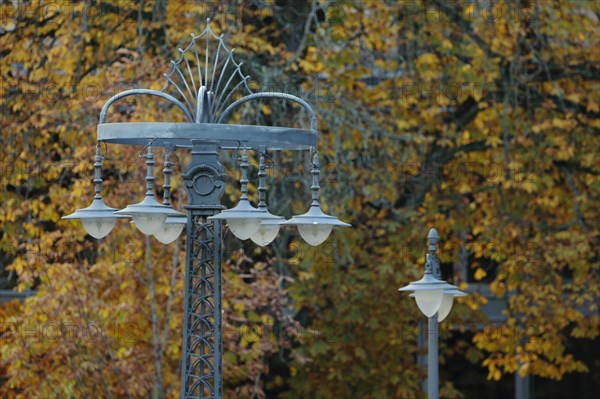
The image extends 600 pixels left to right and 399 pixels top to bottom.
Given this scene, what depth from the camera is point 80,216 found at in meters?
9.48

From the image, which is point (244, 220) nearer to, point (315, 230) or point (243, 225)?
point (243, 225)

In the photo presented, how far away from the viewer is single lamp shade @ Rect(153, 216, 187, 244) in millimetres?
10203

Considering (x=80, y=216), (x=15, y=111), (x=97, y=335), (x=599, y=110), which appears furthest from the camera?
(x=599, y=110)

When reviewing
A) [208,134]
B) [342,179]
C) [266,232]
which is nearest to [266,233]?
[266,232]

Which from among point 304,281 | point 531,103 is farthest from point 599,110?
point 304,281

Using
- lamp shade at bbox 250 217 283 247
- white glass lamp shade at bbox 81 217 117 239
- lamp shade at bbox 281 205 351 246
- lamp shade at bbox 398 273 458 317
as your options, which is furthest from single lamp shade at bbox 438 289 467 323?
white glass lamp shade at bbox 81 217 117 239

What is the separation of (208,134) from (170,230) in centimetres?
138

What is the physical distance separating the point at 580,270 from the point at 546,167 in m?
1.53

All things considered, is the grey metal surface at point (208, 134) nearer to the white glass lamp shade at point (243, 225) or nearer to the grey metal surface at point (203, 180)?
the grey metal surface at point (203, 180)

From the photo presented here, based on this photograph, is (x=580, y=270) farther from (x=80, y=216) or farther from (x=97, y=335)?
(x=80, y=216)

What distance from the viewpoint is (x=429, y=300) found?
12.4 metres

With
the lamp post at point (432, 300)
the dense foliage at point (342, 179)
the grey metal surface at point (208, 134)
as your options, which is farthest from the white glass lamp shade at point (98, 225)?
the dense foliage at point (342, 179)

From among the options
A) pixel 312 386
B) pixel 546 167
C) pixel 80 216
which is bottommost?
pixel 312 386

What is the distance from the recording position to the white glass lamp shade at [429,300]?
12.4m
